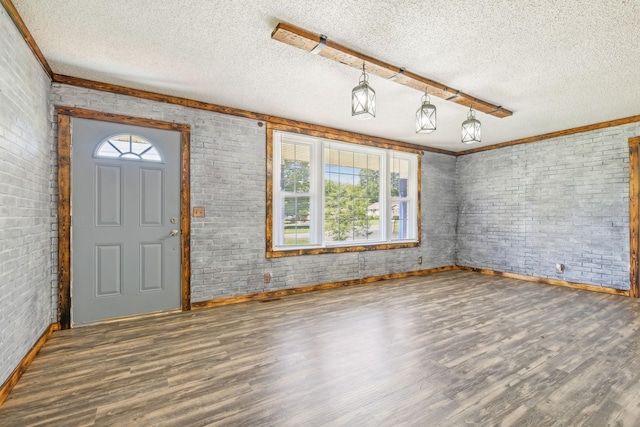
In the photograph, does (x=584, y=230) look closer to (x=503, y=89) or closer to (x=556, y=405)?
(x=503, y=89)

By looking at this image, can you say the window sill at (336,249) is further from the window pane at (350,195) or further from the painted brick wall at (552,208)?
the painted brick wall at (552,208)

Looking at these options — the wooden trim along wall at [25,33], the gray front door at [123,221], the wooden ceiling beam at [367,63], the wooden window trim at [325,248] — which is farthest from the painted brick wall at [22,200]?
the wooden window trim at [325,248]

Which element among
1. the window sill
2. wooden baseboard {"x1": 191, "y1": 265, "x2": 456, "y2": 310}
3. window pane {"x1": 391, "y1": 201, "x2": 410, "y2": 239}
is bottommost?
wooden baseboard {"x1": 191, "y1": 265, "x2": 456, "y2": 310}

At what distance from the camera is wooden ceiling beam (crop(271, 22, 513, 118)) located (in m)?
2.32

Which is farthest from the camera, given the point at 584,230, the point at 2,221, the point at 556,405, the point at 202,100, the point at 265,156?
the point at 584,230

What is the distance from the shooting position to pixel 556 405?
1869mm

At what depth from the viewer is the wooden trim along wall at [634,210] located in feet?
14.3

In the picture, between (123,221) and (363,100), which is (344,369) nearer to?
(363,100)

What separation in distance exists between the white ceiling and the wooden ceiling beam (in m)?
0.06

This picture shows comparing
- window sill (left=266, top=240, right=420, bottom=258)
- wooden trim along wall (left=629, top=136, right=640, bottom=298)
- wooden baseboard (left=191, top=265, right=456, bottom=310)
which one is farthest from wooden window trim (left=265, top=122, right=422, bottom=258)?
wooden trim along wall (left=629, top=136, right=640, bottom=298)

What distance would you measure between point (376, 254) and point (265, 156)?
8.68ft

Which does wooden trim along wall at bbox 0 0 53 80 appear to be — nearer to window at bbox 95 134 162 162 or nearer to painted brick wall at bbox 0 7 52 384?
painted brick wall at bbox 0 7 52 384

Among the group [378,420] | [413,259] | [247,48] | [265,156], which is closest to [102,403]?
[378,420]

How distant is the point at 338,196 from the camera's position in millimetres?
5219
